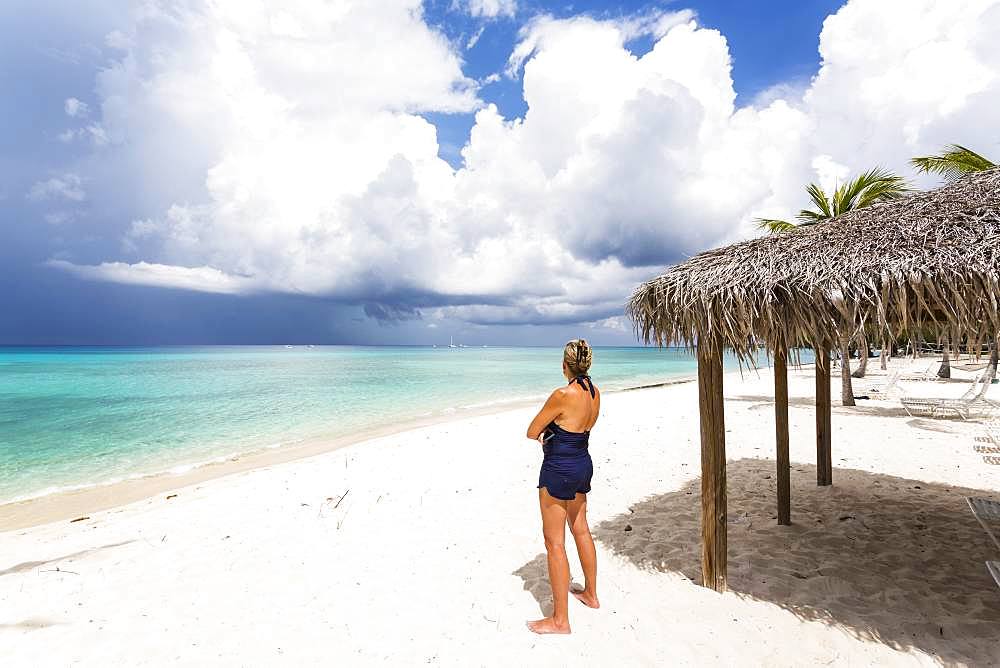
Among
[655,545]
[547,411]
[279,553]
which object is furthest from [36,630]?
[655,545]

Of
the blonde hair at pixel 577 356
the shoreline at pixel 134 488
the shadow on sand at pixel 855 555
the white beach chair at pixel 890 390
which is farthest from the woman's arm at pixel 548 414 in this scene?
the white beach chair at pixel 890 390

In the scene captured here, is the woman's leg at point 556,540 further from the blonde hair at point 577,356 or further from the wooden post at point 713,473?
the wooden post at point 713,473

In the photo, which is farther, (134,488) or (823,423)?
(134,488)

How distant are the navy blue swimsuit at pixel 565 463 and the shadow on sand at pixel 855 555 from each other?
1.10m

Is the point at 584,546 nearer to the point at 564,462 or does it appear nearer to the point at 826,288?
the point at 564,462

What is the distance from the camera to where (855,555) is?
4.18m

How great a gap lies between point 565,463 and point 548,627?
110 cm

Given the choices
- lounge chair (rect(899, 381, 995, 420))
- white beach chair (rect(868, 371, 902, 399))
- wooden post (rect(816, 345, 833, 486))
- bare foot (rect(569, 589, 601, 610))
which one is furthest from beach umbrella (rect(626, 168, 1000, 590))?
white beach chair (rect(868, 371, 902, 399))

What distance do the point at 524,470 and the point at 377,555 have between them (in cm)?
319

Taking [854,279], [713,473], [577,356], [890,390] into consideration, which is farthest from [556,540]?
[890,390]

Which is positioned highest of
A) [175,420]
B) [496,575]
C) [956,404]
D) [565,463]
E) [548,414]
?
[548,414]

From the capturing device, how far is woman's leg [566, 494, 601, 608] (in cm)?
314

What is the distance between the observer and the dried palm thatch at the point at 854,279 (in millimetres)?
2953

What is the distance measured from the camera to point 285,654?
3.03 metres
